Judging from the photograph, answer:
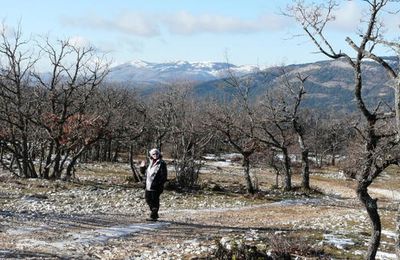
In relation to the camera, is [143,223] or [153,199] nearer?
[143,223]

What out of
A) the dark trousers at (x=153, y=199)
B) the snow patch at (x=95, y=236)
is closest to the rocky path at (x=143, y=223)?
the snow patch at (x=95, y=236)

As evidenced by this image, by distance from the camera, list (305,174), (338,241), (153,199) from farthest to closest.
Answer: (305,174), (153,199), (338,241)

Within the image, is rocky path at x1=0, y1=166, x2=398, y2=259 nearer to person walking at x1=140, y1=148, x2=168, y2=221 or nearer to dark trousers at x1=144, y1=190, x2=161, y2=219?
dark trousers at x1=144, y1=190, x2=161, y2=219

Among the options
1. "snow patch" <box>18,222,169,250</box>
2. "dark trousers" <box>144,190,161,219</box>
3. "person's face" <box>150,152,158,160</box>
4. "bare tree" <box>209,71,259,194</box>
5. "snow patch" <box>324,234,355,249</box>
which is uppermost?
"bare tree" <box>209,71,259,194</box>

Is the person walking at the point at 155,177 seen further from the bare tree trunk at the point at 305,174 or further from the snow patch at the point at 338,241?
the bare tree trunk at the point at 305,174

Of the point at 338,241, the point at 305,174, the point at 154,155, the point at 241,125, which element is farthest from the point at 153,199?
the point at 305,174

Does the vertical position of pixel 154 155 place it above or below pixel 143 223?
above

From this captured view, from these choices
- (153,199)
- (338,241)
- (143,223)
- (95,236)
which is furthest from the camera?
(153,199)

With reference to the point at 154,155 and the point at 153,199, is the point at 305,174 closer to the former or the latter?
the point at 153,199

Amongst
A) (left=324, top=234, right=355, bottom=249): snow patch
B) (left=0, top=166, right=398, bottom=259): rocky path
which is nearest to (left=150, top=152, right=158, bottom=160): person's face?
(left=0, top=166, right=398, bottom=259): rocky path

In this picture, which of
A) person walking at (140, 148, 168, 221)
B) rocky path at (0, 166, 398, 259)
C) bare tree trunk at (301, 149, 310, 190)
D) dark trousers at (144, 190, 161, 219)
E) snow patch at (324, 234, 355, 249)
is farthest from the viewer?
bare tree trunk at (301, 149, 310, 190)

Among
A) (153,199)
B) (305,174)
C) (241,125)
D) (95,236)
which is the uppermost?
(241,125)

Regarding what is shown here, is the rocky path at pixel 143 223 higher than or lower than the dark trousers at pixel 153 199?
lower

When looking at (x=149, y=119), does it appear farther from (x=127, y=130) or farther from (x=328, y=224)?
(x=328, y=224)
